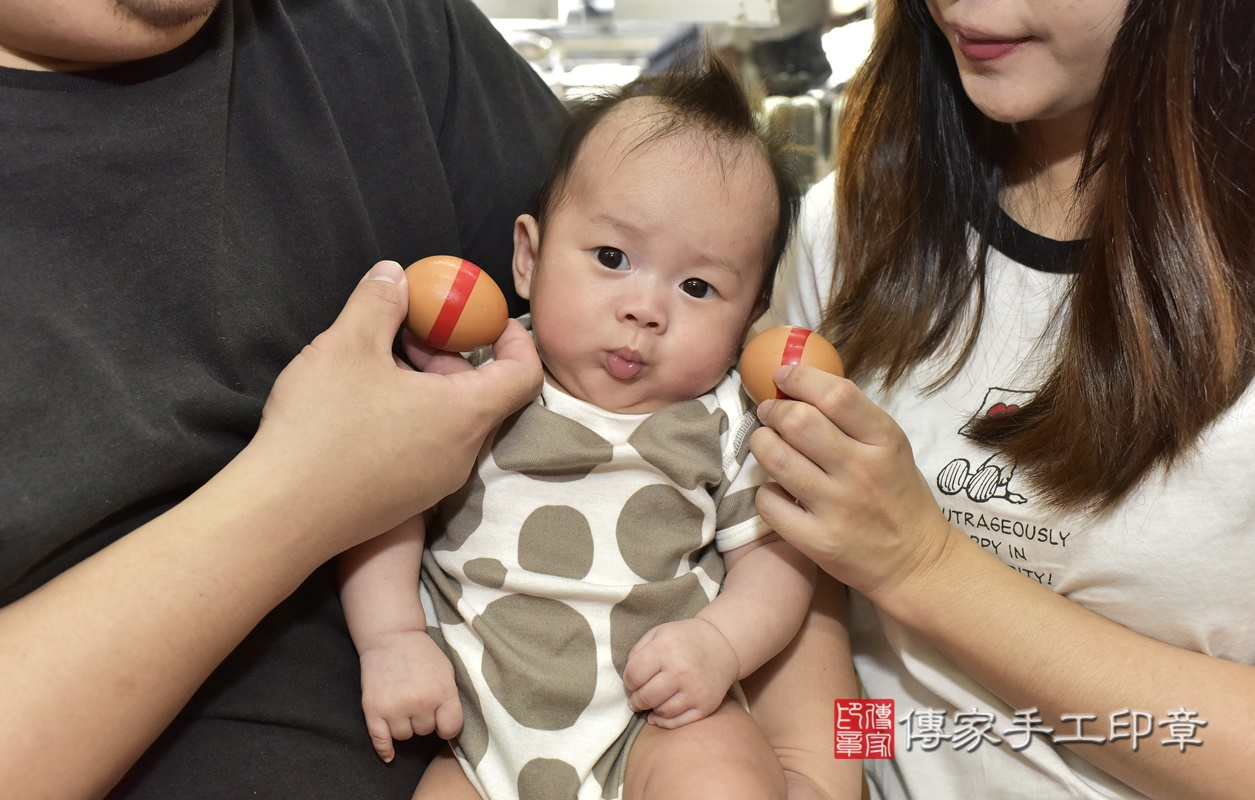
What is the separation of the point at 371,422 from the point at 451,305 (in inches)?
7.1

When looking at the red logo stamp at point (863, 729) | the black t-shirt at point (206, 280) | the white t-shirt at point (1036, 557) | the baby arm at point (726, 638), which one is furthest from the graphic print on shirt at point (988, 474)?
the black t-shirt at point (206, 280)

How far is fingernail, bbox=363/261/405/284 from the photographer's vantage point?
3.53 feet

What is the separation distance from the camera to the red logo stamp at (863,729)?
1212 millimetres

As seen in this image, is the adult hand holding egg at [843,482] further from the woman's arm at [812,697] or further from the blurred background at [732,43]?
the blurred background at [732,43]

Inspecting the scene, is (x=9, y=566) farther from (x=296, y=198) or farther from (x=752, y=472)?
(x=752, y=472)

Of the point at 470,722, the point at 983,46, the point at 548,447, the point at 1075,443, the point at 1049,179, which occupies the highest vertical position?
the point at 983,46

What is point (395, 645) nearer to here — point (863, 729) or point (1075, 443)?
point (863, 729)

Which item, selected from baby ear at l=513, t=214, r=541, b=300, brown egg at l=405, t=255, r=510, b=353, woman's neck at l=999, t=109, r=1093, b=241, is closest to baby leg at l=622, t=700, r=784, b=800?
brown egg at l=405, t=255, r=510, b=353

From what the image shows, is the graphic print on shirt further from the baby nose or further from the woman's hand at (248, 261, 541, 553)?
the woman's hand at (248, 261, 541, 553)

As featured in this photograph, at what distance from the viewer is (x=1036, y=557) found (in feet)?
3.77

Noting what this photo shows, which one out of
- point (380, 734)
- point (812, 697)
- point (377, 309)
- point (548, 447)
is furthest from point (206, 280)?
point (812, 697)

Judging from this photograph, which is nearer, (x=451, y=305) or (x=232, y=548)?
(x=232, y=548)

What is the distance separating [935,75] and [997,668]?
81cm

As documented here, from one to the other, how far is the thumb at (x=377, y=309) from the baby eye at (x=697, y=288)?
36cm
